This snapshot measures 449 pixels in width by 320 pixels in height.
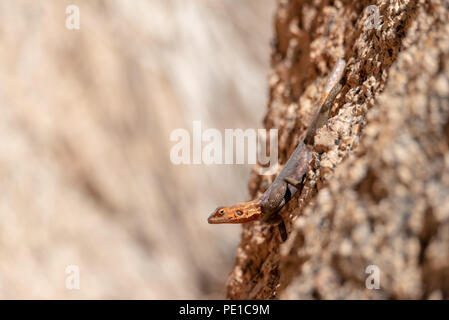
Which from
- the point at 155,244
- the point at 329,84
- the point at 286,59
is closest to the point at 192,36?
the point at 155,244

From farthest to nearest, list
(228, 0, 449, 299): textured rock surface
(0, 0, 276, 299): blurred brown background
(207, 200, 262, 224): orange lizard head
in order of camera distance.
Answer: (0, 0, 276, 299): blurred brown background → (207, 200, 262, 224): orange lizard head → (228, 0, 449, 299): textured rock surface

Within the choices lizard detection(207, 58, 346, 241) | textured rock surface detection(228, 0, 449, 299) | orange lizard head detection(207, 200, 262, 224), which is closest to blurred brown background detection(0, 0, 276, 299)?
orange lizard head detection(207, 200, 262, 224)

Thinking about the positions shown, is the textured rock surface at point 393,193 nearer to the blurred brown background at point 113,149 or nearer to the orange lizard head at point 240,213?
the orange lizard head at point 240,213

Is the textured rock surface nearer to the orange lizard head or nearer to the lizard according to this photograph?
the lizard

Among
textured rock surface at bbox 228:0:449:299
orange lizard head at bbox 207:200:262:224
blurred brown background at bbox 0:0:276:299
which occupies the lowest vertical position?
textured rock surface at bbox 228:0:449:299

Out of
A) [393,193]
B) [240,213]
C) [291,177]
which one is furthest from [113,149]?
[393,193]

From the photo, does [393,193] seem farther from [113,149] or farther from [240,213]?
[113,149]

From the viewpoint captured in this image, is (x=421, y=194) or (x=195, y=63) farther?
(x=195, y=63)

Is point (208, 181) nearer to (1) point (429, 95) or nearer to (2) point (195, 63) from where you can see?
(2) point (195, 63)
